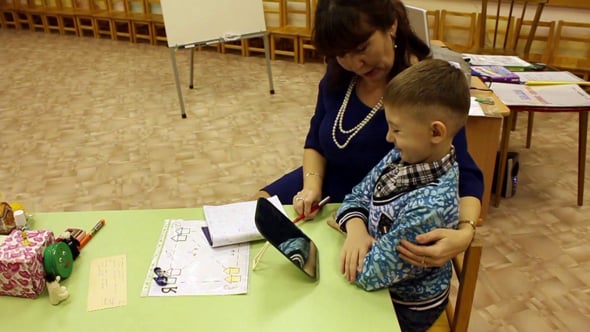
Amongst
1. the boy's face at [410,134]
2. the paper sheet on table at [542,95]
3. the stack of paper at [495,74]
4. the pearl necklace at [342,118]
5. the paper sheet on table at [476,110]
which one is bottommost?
the paper sheet on table at [542,95]

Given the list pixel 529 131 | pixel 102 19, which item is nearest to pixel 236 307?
pixel 529 131

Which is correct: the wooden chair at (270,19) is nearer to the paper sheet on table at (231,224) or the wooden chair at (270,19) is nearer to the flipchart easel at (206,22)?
the flipchart easel at (206,22)

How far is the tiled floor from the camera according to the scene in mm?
2014

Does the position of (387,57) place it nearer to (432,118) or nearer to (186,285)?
(432,118)

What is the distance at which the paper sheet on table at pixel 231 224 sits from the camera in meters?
1.11

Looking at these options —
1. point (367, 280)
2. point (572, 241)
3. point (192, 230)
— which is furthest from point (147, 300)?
point (572, 241)

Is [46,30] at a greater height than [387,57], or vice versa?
[387,57]

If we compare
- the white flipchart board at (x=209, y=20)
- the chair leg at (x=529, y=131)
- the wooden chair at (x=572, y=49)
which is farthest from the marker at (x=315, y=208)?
the wooden chair at (x=572, y=49)

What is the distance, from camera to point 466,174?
3.94 ft

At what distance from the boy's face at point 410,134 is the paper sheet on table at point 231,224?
38 cm

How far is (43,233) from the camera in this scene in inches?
39.7

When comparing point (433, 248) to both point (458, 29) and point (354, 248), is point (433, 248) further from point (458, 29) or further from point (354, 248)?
point (458, 29)

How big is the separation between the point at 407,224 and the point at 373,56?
1.48 ft

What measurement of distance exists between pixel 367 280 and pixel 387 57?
1.82ft
